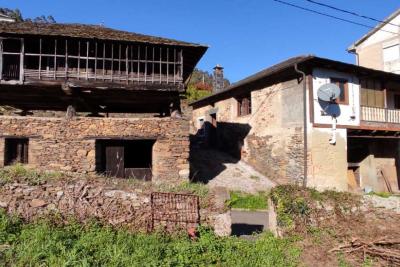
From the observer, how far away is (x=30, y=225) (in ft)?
21.2

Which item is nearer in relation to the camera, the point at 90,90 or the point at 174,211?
the point at 174,211

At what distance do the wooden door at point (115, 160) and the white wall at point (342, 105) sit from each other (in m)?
7.84

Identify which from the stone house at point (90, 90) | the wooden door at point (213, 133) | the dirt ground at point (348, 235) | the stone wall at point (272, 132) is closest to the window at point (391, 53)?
the stone wall at point (272, 132)

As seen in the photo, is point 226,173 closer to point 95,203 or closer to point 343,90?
point 343,90

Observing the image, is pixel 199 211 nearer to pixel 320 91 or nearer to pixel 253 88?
pixel 320 91

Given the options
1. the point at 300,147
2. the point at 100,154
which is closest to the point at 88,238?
the point at 100,154

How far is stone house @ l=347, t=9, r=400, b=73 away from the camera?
22234mm

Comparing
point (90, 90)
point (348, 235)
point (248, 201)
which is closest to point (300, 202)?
point (348, 235)

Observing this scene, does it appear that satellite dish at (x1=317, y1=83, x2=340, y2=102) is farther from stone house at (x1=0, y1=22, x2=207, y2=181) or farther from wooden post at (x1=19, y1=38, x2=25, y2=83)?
wooden post at (x1=19, y1=38, x2=25, y2=83)

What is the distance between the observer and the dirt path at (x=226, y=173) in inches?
617

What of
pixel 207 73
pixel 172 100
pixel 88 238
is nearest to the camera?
pixel 88 238

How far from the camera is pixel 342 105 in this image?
1548cm

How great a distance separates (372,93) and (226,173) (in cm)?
765

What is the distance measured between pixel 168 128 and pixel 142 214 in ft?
21.1
